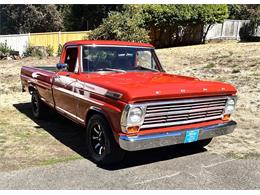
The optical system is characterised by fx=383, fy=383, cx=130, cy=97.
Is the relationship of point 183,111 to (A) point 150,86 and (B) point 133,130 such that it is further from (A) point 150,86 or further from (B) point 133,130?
(B) point 133,130

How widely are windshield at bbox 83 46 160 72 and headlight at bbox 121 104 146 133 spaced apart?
1.63m

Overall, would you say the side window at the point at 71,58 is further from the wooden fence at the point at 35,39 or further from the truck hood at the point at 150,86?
the wooden fence at the point at 35,39

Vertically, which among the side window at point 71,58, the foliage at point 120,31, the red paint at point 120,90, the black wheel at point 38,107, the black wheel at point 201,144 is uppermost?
the foliage at point 120,31

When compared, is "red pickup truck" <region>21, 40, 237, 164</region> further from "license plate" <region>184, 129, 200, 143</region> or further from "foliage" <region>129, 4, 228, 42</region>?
"foliage" <region>129, 4, 228, 42</region>

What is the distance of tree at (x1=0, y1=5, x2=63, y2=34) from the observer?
34.5 meters

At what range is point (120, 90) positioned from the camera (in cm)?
507

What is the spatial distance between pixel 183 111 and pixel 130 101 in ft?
3.07

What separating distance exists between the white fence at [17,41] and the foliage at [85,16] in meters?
11.6

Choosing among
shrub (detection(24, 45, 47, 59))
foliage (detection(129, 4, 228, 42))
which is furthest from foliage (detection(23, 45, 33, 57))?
foliage (detection(129, 4, 228, 42))

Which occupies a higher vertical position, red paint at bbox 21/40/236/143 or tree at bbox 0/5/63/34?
tree at bbox 0/5/63/34

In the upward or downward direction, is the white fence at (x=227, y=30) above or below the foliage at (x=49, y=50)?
above

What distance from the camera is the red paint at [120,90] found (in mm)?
5055

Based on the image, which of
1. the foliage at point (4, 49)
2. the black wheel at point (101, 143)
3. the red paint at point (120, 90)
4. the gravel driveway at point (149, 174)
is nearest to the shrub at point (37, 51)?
the foliage at point (4, 49)
